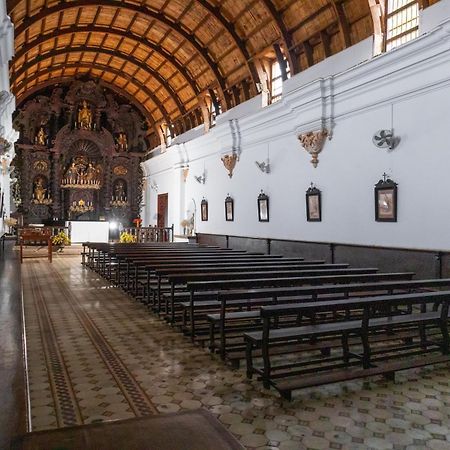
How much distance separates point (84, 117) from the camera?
23.7 metres

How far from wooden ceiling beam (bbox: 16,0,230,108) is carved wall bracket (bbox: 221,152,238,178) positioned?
A: 219cm

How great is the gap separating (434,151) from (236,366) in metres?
5.70

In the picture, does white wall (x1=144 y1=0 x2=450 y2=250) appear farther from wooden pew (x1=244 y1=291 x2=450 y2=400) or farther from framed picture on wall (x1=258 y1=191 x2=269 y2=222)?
wooden pew (x1=244 y1=291 x2=450 y2=400)

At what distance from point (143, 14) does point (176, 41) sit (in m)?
1.81

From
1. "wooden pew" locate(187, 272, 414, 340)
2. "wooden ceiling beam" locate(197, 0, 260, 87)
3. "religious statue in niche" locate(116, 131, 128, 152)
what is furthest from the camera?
"religious statue in niche" locate(116, 131, 128, 152)

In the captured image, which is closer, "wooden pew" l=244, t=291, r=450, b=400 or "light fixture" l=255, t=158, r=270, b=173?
"wooden pew" l=244, t=291, r=450, b=400

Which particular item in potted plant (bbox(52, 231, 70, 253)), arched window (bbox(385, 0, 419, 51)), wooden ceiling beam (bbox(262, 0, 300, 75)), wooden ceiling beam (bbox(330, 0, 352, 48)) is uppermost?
wooden ceiling beam (bbox(262, 0, 300, 75))

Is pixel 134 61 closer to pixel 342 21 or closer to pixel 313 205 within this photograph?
pixel 342 21

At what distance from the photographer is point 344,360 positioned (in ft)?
14.3

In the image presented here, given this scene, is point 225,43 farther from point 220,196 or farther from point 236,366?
point 236,366

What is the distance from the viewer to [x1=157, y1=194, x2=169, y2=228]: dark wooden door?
22469mm

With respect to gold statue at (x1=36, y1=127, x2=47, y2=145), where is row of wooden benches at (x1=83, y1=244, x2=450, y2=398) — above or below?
below

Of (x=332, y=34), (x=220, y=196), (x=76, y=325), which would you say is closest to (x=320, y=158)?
(x=332, y=34)

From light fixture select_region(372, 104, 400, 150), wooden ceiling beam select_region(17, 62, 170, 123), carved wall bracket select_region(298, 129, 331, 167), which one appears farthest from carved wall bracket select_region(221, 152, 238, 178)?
wooden ceiling beam select_region(17, 62, 170, 123)
